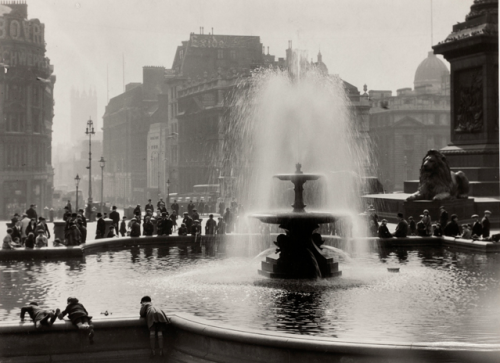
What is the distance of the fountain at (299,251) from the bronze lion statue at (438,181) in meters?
14.6

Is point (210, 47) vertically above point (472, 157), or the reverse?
point (210, 47)

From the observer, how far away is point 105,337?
11141mm

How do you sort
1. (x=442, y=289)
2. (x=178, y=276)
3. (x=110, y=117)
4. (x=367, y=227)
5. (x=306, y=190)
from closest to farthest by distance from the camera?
(x=442, y=289), (x=178, y=276), (x=367, y=227), (x=306, y=190), (x=110, y=117)

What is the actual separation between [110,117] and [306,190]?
113 metres

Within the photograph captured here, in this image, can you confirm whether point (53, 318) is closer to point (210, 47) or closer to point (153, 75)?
point (210, 47)

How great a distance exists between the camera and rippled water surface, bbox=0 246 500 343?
12.2m

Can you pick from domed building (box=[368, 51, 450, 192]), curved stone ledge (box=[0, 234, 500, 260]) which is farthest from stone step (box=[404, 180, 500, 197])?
domed building (box=[368, 51, 450, 192])

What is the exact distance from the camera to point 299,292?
49.9 feet

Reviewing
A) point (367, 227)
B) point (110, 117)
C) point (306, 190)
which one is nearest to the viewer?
point (367, 227)

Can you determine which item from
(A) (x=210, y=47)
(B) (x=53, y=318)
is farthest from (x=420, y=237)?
(A) (x=210, y=47)

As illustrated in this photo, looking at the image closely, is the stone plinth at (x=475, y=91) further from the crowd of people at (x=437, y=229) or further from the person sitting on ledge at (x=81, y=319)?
the person sitting on ledge at (x=81, y=319)

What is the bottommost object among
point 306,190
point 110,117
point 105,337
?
point 105,337

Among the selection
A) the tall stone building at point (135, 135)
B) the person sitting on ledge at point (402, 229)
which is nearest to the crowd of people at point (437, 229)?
the person sitting on ledge at point (402, 229)

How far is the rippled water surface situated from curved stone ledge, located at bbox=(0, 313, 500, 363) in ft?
4.37
